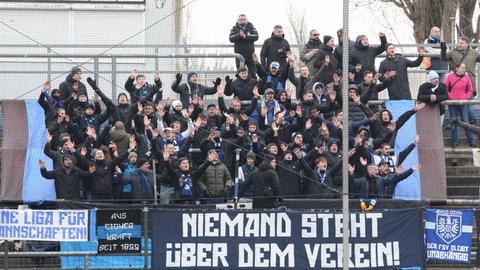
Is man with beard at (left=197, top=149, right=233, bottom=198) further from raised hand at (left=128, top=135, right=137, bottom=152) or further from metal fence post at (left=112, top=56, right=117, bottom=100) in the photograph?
metal fence post at (left=112, top=56, right=117, bottom=100)

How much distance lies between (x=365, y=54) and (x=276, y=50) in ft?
5.41

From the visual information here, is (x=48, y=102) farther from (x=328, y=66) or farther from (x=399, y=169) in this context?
(x=399, y=169)

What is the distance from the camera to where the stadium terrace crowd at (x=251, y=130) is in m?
21.0

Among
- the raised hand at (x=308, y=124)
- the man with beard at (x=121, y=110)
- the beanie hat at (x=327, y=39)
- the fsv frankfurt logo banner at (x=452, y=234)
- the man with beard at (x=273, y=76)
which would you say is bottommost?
the fsv frankfurt logo banner at (x=452, y=234)

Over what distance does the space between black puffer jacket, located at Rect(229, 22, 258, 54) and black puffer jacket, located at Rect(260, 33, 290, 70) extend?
0.28 meters

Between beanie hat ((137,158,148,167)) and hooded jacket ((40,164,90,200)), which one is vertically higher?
beanie hat ((137,158,148,167))

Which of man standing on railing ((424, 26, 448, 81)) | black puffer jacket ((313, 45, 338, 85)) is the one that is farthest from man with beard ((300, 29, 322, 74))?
man standing on railing ((424, 26, 448, 81))

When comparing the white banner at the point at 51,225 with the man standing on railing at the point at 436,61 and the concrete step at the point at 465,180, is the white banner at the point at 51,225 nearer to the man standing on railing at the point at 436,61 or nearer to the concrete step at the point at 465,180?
the concrete step at the point at 465,180

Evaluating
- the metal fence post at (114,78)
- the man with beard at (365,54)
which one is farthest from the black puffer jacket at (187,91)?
the man with beard at (365,54)

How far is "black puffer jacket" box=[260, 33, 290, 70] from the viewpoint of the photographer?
24.2 m

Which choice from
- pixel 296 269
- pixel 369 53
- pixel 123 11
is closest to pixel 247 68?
pixel 369 53

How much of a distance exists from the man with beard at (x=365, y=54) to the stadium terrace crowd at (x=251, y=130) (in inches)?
0.7

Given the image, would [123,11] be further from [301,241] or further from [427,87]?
[301,241]

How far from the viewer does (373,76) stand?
77.4 feet
